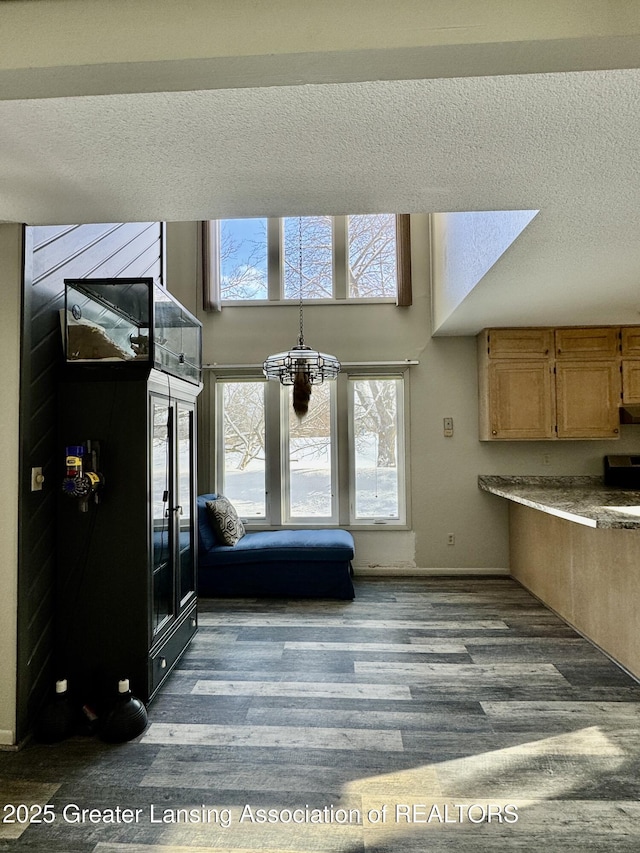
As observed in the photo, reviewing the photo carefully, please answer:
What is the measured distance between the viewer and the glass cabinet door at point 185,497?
3059 millimetres

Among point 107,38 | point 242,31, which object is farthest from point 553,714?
point 107,38

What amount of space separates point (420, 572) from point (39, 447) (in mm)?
3854

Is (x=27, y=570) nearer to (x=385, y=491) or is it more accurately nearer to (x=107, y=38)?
(x=107, y=38)

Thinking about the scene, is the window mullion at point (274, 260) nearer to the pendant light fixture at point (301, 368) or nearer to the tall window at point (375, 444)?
the tall window at point (375, 444)

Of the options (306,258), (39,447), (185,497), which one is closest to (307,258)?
(306,258)

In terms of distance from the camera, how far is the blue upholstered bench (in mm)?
4301

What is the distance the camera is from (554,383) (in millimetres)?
4508

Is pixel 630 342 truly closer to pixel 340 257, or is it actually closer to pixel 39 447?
pixel 340 257

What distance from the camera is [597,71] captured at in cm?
137

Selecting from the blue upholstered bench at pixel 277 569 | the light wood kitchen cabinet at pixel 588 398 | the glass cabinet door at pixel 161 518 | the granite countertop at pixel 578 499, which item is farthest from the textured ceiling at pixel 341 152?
the blue upholstered bench at pixel 277 569

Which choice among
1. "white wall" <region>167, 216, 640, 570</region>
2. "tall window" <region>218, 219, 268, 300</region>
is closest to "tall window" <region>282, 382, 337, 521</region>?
"white wall" <region>167, 216, 640, 570</region>

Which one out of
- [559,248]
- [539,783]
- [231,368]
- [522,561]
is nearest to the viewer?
[539,783]

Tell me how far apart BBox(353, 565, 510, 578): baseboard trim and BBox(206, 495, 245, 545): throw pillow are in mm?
1365

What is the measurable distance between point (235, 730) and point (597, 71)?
9.79 ft
